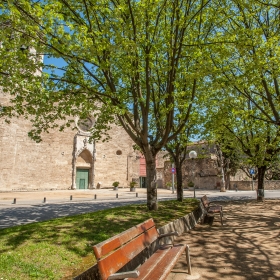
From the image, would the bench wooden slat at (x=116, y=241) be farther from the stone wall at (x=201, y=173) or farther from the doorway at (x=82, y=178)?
the stone wall at (x=201, y=173)

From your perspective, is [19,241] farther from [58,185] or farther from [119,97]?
[58,185]

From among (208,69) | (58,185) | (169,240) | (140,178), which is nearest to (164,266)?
(169,240)

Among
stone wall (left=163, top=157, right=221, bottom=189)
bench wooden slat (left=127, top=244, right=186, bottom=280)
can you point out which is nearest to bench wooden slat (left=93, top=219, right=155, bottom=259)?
bench wooden slat (left=127, top=244, right=186, bottom=280)

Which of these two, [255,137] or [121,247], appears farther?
[255,137]

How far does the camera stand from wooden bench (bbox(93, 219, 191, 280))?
2732 millimetres

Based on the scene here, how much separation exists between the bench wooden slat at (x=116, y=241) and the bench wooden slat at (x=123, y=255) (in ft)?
0.18

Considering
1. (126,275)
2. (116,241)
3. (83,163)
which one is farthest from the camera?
(83,163)

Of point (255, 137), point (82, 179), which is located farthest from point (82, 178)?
point (255, 137)

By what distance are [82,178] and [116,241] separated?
30.9m

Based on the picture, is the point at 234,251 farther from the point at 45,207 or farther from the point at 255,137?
the point at 45,207

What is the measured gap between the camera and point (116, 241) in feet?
10.7

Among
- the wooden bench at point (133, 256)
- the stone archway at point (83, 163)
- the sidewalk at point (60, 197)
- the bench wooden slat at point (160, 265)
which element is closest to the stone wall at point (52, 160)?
the stone archway at point (83, 163)

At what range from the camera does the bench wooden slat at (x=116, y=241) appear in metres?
2.79

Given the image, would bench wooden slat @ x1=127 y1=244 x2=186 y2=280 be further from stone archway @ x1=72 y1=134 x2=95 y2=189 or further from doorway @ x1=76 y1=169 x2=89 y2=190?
doorway @ x1=76 y1=169 x2=89 y2=190
